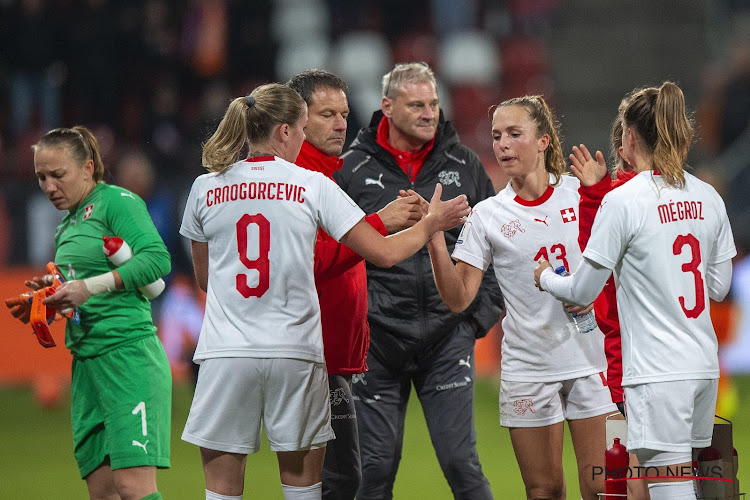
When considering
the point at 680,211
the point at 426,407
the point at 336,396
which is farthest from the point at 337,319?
the point at 680,211

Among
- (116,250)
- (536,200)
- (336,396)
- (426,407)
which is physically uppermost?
(536,200)

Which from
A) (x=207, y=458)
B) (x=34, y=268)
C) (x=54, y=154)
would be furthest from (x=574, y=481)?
(x=34, y=268)

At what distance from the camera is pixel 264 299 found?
413 centimetres

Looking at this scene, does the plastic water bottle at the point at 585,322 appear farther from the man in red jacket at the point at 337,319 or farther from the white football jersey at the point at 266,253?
the white football jersey at the point at 266,253

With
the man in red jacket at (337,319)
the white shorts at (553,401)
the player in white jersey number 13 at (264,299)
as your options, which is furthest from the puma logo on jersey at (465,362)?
the player in white jersey number 13 at (264,299)

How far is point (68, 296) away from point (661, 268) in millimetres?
2604

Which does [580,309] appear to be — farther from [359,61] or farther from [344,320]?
[359,61]

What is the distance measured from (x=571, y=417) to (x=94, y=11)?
1174 cm

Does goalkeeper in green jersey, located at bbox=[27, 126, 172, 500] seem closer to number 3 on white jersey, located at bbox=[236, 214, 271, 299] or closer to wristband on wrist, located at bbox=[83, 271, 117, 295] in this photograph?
wristband on wrist, located at bbox=[83, 271, 117, 295]

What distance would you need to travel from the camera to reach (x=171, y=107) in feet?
47.4

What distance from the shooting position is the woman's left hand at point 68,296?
473 centimetres

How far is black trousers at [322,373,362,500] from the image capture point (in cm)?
484

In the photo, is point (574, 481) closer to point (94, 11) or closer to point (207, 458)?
point (207, 458)

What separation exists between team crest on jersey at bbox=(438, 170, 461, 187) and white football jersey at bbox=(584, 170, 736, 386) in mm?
1492
